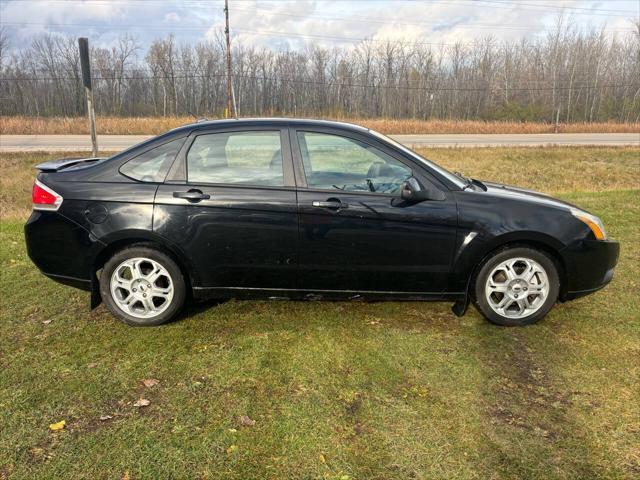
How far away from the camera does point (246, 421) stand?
285cm

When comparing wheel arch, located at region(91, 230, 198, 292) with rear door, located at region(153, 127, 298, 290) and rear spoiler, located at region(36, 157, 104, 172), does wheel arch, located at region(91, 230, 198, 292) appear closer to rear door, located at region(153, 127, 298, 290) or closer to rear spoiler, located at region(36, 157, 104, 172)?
rear door, located at region(153, 127, 298, 290)

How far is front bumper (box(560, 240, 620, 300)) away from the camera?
13.2 feet

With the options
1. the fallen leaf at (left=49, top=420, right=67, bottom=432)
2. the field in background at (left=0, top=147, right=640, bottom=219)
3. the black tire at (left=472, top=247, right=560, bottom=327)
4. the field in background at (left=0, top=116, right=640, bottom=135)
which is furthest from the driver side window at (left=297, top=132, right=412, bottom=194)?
the field in background at (left=0, top=116, right=640, bottom=135)

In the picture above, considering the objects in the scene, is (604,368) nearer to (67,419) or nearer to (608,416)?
(608,416)

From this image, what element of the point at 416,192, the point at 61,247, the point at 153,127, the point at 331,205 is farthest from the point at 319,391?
the point at 153,127

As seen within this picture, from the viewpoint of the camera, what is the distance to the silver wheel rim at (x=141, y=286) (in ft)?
13.3

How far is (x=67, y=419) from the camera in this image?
2.85 metres

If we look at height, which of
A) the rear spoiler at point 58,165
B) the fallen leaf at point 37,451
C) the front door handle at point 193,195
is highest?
the rear spoiler at point 58,165

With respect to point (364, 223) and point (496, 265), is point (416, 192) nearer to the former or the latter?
point (364, 223)

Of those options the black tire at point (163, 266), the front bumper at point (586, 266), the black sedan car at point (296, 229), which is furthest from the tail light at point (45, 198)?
the front bumper at point (586, 266)

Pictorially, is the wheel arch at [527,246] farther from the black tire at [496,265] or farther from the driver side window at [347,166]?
the driver side window at [347,166]

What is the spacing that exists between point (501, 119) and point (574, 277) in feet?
151

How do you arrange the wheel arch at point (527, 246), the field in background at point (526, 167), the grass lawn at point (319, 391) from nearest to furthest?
the grass lawn at point (319, 391), the wheel arch at point (527, 246), the field in background at point (526, 167)

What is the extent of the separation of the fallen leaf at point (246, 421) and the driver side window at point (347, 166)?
1.86 metres
